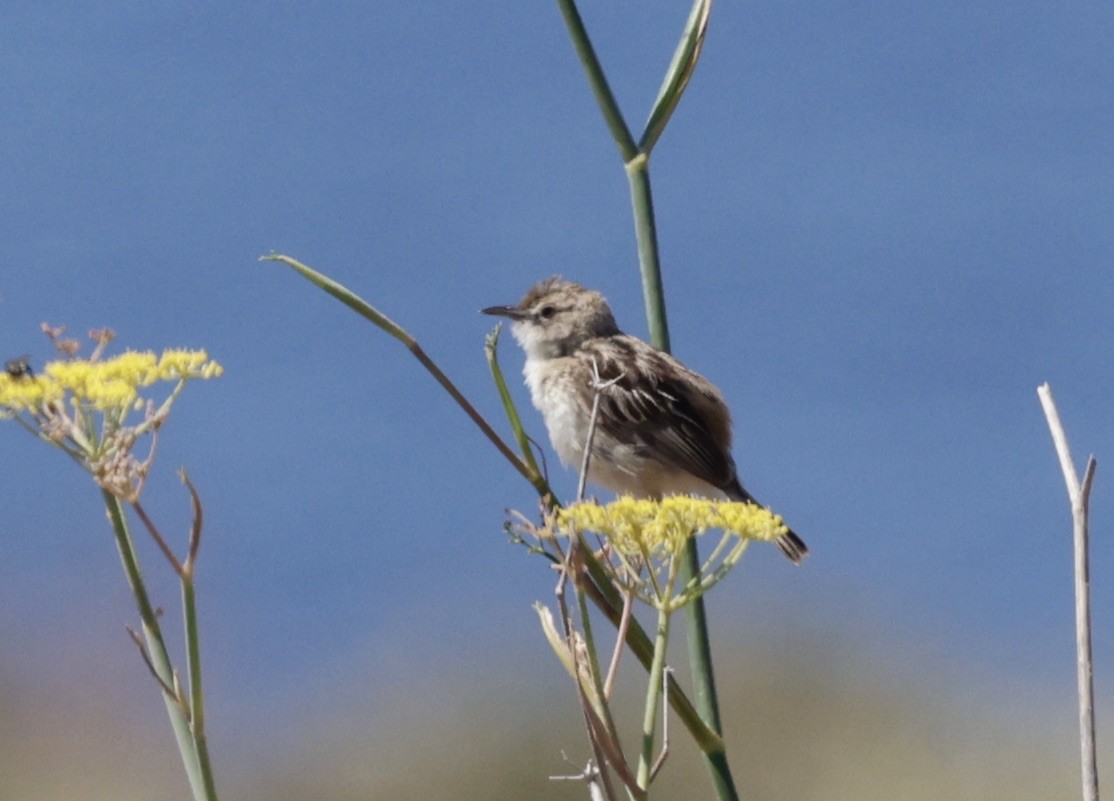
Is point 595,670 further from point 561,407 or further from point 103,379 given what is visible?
point 561,407

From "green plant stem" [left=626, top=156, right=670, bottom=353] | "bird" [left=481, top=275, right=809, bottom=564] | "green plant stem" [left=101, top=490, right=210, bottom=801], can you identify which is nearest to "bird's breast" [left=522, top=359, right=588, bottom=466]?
"bird" [left=481, top=275, right=809, bottom=564]

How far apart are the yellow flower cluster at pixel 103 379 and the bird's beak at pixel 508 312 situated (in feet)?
16.6

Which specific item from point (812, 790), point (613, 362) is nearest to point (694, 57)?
point (613, 362)

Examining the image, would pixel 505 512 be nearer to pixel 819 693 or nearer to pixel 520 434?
pixel 520 434

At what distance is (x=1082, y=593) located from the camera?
6.03 ft

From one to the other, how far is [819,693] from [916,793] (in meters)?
1.69

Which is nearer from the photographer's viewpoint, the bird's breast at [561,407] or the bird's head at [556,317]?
the bird's breast at [561,407]

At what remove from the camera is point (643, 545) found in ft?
6.21

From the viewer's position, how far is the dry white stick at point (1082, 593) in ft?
5.74

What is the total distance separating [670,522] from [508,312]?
527 cm

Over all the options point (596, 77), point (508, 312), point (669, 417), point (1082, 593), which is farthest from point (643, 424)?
point (1082, 593)

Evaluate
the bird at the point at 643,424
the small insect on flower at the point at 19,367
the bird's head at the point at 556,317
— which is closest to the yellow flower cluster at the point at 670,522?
the small insect on flower at the point at 19,367

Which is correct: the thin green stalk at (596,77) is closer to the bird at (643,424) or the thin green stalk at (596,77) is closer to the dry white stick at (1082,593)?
the dry white stick at (1082,593)

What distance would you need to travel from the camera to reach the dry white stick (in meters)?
1.75
